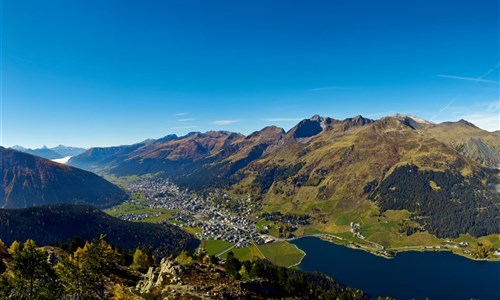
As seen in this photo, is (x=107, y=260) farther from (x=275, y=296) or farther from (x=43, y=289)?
(x=275, y=296)

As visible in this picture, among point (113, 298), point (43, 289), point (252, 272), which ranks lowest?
point (252, 272)

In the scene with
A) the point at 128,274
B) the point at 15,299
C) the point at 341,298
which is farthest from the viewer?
the point at 341,298

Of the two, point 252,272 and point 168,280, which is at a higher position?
point 168,280

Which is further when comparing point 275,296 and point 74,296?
point 275,296

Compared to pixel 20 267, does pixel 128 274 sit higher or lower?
lower

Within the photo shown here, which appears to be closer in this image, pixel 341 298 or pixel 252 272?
pixel 252 272

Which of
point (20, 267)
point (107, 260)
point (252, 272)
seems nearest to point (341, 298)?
point (252, 272)

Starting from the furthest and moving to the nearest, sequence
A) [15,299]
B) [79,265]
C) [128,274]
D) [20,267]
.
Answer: [128,274] → [79,265] → [20,267] → [15,299]

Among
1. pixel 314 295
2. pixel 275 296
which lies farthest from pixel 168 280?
pixel 314 295

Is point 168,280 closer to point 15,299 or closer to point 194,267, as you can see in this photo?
point 194,267
